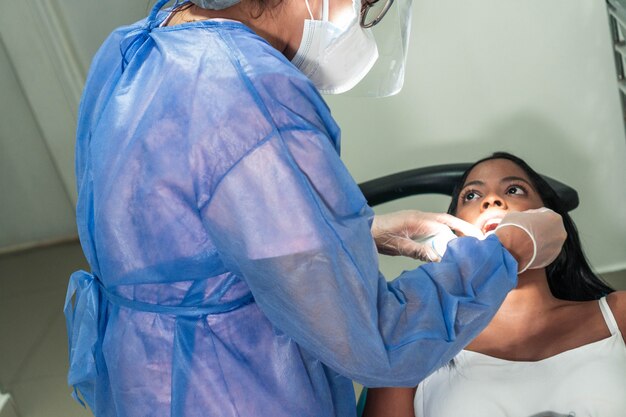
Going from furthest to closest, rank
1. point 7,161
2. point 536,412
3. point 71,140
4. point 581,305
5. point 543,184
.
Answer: point 7,161, point 71,140, point 543,184, point 581,305, point 536,412

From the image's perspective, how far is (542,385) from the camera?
1.62 meters

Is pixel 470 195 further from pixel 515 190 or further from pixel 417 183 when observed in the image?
pixel 417 183

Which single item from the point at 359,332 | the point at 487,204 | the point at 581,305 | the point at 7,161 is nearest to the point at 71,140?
the point at 7,161

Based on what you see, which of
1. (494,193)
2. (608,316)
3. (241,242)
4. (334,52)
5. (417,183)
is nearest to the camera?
(241,242)

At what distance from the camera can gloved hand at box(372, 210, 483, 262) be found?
5.31ft

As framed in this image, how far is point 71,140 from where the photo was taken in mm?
3615

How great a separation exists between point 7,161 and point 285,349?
3.13 metres

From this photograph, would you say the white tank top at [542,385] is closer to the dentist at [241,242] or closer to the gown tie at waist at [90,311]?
the dentist at [241,242]

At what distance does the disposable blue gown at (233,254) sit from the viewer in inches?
37.5

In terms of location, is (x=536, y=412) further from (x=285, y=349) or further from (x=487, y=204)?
(x=285, y=349)

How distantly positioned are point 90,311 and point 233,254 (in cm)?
38

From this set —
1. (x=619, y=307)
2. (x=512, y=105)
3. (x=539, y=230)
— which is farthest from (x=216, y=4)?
(x=512, y=105)

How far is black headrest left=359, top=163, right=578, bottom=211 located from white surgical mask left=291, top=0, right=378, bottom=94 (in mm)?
843

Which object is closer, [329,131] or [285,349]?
[329,131]
